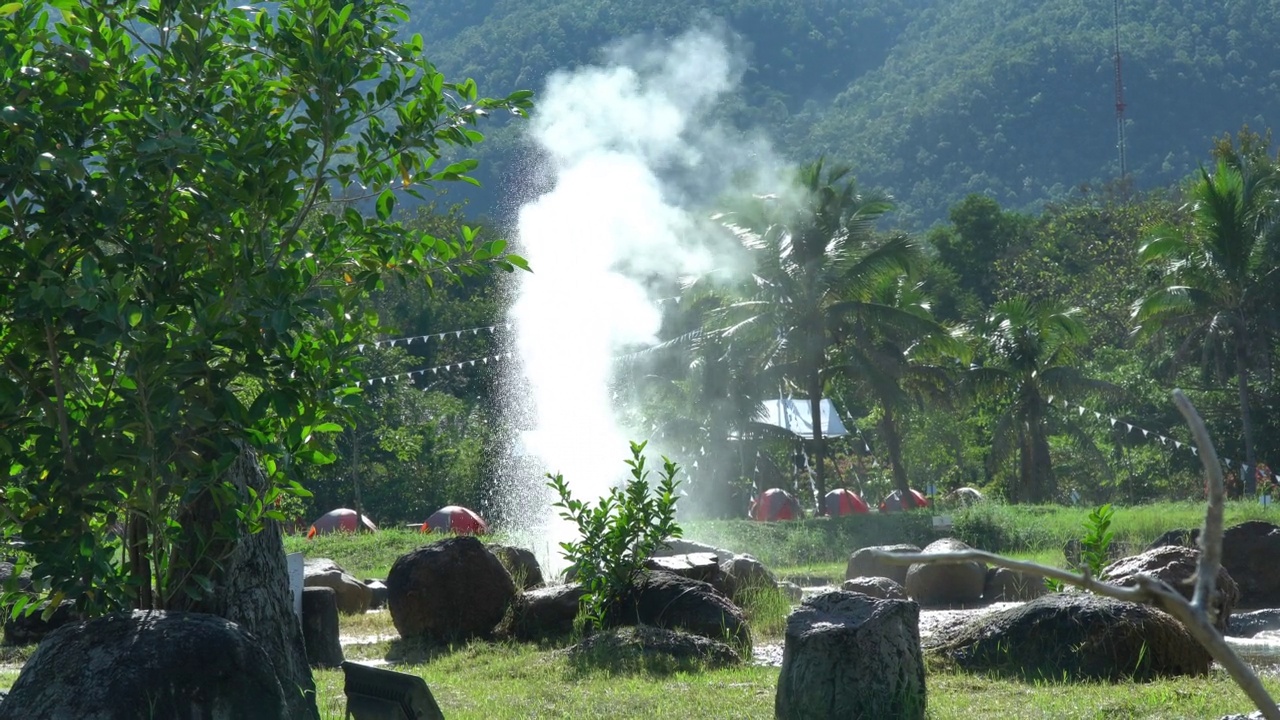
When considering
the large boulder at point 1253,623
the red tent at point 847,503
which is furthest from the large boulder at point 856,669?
the red tent at point 847,503

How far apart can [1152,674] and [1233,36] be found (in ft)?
330

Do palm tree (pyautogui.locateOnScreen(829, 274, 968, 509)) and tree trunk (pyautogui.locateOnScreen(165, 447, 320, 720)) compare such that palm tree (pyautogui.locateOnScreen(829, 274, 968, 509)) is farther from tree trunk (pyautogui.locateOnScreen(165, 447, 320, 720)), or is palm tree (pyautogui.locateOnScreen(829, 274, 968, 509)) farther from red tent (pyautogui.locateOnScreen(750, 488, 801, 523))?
tree trunk (pyautogui.locateOnScreen(165, 447, 320, 720))

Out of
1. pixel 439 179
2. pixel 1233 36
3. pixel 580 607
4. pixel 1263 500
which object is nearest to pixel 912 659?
pixel 439 179

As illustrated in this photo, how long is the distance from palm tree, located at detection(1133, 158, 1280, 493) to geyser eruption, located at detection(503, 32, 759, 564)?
1007 cm

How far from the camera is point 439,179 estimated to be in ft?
18.9

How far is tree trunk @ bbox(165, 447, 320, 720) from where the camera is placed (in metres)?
6.04

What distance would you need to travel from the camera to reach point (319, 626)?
10.6m

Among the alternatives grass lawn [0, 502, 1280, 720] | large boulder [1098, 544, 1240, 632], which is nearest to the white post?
grass lawn [0, 502, 1280, 720]

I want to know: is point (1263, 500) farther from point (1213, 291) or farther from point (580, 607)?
point (580, 607)

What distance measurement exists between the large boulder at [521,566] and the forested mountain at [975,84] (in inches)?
2683

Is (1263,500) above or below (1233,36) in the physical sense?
below

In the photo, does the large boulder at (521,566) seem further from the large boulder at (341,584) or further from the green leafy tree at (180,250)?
the green leafy tree at (180,250)

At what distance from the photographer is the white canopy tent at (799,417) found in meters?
37.1

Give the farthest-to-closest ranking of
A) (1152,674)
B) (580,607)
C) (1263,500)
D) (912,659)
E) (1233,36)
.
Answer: (1233,36) → (1263,500) → (580,607) → (1152,674) → (912,659)
